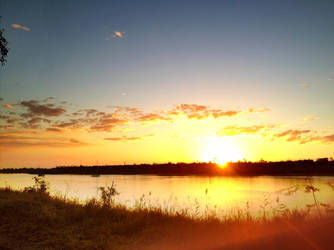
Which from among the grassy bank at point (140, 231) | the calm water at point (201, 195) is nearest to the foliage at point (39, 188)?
the calm water at point (201, 195)

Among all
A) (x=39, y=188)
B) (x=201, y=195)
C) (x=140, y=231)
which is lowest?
(x=201, y=195)

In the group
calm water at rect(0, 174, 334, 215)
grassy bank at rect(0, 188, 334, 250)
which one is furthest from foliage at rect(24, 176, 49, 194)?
grassy bank at rect(0, 188, 334, 250)

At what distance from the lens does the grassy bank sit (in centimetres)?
831

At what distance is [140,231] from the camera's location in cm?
1014

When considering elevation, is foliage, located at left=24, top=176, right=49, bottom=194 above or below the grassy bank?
above

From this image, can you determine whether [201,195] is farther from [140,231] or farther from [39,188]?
[140,231]

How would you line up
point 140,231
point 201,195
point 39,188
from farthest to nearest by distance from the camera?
1. point 201,195
2. point 39,188
3. point 140,231

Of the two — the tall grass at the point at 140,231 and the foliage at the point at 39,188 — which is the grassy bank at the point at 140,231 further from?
the foliage at the point at 39,188

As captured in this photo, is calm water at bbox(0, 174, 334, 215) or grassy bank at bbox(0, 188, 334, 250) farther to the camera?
calm water at bbox(0, 174, 334, 215)

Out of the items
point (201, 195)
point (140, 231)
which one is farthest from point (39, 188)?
point (201, 195)

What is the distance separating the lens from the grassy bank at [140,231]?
8.31m

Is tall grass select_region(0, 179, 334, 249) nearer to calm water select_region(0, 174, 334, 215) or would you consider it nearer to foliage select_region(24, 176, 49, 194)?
calm water select_region(0, 174, 334, 215)

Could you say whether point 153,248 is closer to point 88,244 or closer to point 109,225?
point 88,244

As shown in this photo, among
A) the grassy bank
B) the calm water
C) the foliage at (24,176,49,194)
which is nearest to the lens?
the grassy bank
